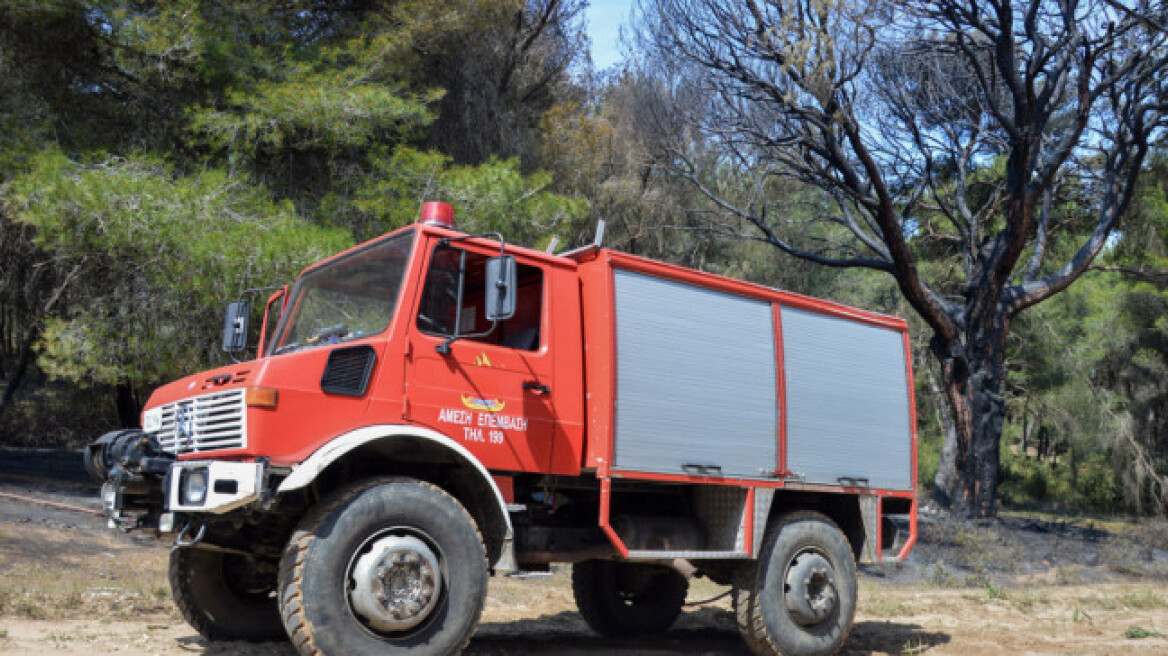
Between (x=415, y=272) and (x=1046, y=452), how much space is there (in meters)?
46.9

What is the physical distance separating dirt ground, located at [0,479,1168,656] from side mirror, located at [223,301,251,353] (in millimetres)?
2191

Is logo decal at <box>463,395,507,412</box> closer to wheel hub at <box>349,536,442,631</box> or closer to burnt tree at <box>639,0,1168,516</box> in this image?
wheel hub at <box>349,536,442,631</box>

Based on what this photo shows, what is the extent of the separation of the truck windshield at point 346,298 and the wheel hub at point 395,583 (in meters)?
1.42

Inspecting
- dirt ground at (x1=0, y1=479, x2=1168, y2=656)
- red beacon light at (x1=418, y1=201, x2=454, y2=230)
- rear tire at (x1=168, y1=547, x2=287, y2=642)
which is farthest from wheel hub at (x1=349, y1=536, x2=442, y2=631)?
red beacon light at (x1=418, y1=201, x2=454, y2=230)

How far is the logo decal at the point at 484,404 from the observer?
6.20 m

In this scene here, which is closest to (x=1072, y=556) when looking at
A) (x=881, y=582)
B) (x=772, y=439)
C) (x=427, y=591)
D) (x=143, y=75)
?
(x=881, y=582)

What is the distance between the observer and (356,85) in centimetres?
1474

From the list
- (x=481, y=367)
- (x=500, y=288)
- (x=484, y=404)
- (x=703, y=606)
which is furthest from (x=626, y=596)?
(x=500, y=288)

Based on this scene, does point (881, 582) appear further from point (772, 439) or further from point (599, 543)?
point (599, 543)

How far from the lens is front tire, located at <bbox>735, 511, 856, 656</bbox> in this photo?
7.44 meters

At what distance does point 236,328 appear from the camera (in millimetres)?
7473

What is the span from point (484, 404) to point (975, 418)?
537 inches

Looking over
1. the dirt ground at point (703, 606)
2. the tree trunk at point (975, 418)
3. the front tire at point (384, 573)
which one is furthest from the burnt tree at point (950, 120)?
the front tire at point (384, 573)

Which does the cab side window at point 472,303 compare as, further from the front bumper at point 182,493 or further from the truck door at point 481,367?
the front bumper at point 182,493
